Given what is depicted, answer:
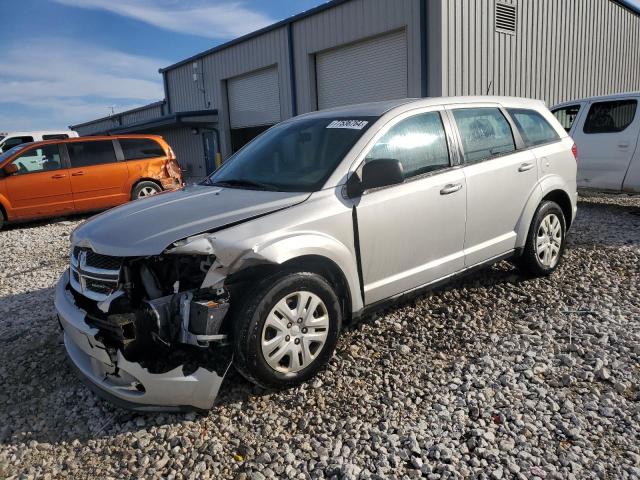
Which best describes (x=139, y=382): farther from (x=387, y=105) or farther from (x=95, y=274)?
(x=387, y=105)

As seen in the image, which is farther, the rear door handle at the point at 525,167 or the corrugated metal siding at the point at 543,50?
the corrugated metal siding at the point at 543,50

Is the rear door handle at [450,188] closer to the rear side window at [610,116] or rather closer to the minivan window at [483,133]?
the minivan window at [483,133]

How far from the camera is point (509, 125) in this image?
14.9ft

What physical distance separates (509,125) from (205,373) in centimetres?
344

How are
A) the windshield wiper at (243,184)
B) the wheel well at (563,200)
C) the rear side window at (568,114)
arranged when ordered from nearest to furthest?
1. the windshield wiper at (243,184)
2. the wheel well at (563,200)
3. the rear side window at (568,114)

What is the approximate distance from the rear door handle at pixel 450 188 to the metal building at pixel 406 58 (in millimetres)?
9058

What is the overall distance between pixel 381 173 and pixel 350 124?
66cm

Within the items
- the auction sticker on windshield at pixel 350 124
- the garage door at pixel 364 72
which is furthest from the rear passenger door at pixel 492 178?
the garage door at pixel 364 72

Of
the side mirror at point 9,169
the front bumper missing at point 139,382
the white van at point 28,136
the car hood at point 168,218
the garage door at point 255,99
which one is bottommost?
the front bumper missing at point 139,382

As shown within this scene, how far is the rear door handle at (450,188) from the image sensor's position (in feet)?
12.2

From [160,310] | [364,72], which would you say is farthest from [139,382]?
[364,72]

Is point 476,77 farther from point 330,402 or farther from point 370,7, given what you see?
point 330,402

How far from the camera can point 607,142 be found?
7934 mm

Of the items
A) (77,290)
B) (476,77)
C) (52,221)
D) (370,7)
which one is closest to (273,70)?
(370,7)
